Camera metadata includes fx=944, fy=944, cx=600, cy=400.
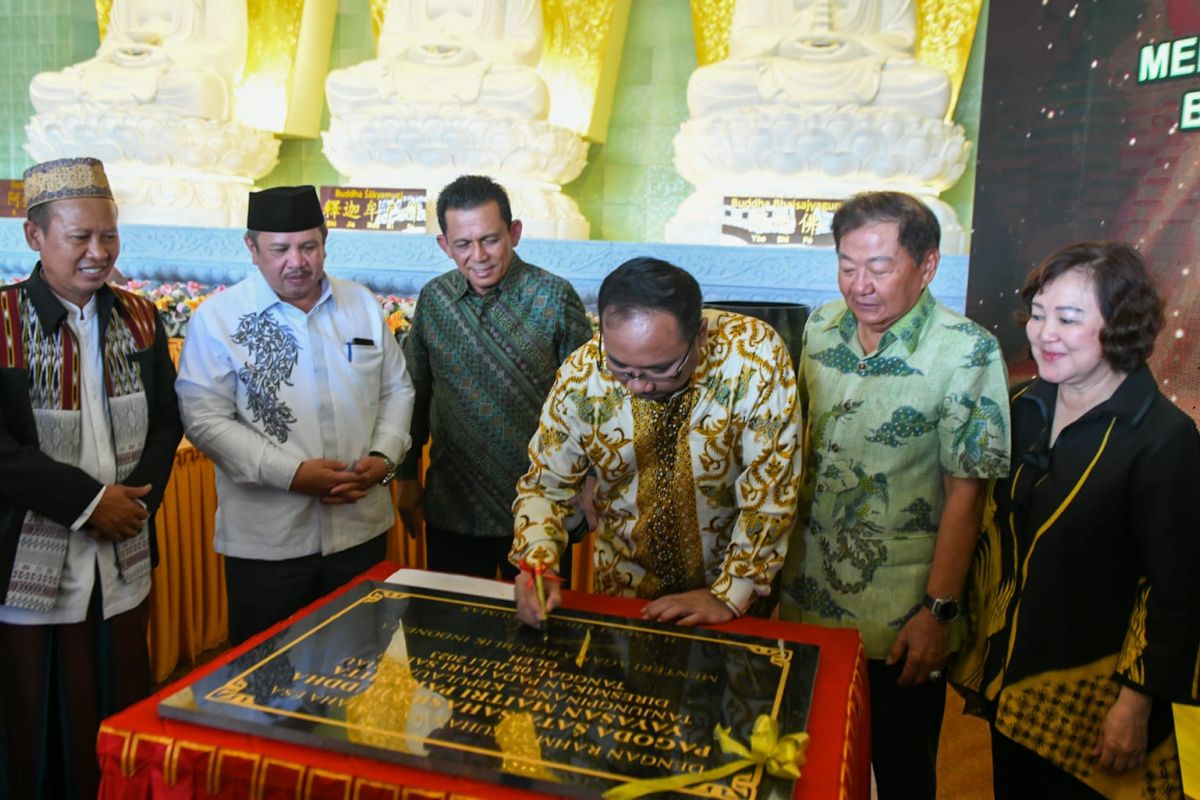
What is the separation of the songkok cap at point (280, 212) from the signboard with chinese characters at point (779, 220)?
8.40ft

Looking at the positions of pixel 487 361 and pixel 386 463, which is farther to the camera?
pixel 487 361

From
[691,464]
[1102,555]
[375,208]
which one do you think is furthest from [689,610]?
[375,208]

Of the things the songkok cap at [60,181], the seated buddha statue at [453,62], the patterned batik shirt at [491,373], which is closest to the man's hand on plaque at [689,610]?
the patterned batik shirt at [491,373]

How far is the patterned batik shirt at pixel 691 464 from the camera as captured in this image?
146cm

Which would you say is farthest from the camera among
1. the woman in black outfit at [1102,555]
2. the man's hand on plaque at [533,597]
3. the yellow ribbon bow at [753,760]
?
the man's hand on plaque at [533,597]

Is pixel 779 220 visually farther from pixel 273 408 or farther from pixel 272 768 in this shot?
pixel 272 768

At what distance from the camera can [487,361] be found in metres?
2.11

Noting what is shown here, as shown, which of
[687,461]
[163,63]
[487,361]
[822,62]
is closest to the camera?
[687,461]

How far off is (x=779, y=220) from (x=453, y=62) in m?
2.04

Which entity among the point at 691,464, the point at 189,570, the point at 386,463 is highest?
the point at 691,464

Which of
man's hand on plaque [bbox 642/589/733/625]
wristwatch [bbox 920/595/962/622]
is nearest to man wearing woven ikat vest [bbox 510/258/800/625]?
man's hand on plaque [bbox 642/589/733/625]

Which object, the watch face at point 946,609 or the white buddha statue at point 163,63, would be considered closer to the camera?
the watch face at point 946,609

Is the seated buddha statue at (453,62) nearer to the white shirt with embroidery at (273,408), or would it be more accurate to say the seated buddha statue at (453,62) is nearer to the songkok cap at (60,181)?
the white shirt with embroidery at (273,408)

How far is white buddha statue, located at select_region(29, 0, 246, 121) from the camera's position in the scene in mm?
5238
